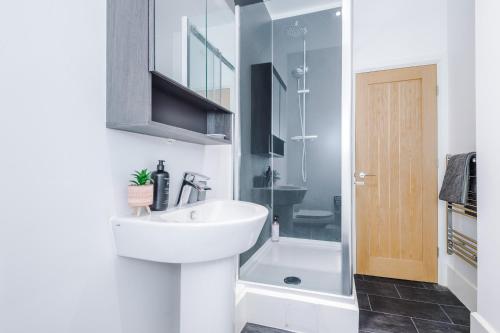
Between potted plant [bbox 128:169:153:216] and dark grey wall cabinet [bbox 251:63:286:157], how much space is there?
1.09m

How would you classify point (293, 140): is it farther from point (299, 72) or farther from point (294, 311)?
point (294, 311)

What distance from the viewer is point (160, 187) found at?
1.12 m

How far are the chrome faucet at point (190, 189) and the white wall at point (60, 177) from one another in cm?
31

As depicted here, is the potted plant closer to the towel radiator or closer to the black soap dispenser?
the black soap dispenser

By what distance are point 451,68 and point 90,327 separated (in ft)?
9.85

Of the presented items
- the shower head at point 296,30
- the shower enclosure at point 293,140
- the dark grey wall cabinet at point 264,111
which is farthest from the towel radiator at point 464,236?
the shower head at point 296,30

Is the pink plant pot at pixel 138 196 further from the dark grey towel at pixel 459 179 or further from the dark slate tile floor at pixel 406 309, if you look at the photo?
the dark grey towel at pixel 459 179

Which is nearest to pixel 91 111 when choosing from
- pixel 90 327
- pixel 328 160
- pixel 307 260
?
pixel 90 327

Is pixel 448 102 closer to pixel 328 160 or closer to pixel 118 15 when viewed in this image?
pixel 328 160

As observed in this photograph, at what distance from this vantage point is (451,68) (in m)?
2.15

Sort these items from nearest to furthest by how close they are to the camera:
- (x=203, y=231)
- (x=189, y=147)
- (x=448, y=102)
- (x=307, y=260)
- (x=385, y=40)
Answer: (x=203, y=231), (x=189, y=147), (x=307, y=260), (x=448, y=102), (x=385, y=40)

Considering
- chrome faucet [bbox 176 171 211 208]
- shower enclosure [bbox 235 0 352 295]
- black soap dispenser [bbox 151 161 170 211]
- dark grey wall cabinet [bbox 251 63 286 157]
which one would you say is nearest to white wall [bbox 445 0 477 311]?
shower enclosure [bbox 235 0 352 295]

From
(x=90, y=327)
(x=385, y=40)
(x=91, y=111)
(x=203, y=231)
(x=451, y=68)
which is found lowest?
(x=90, y=327)

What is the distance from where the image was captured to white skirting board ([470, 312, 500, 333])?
127cm
